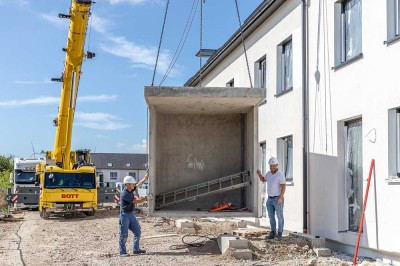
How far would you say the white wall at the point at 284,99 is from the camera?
47.0 ft

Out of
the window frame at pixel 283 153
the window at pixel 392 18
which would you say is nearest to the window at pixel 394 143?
the window at pixel 392 18

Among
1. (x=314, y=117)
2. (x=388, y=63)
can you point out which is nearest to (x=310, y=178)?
(x=314, y=117)

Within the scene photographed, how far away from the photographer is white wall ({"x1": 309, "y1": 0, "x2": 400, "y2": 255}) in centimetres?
999

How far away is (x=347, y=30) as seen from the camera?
12.2 meters

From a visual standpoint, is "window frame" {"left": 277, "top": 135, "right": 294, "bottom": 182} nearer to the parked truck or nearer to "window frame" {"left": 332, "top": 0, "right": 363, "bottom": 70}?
"window frame" {"left": 332, "top": 0, "right": 363, "bottom": 70}

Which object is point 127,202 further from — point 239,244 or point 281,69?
point 281,69

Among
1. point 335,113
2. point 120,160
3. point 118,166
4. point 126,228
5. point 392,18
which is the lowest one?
point 126,228

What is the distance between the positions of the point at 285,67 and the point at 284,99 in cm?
109

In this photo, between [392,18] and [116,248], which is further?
[116,248]

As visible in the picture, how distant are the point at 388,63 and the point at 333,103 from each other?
7.86 feet

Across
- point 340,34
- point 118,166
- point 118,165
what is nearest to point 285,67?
point 340,34

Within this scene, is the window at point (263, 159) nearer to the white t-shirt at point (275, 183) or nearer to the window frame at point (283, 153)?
the window frame at point (283, 153)

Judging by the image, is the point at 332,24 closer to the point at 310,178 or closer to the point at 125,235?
the point at 310,178

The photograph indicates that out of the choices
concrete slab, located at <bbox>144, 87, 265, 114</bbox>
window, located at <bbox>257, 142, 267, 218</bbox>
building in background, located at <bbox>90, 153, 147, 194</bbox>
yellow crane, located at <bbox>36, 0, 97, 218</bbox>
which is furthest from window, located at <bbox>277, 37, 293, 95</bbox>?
building in background, located at <bbox>90, 153, 147, 194</bbox>
